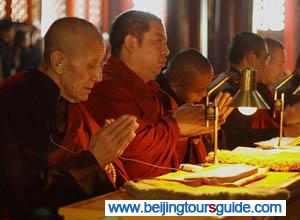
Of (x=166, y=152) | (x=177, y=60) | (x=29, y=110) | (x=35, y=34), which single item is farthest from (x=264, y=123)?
(x=29, y=110)

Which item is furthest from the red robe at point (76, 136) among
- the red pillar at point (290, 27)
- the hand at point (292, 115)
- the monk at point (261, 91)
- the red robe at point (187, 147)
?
the red pillar at point (290, 27)

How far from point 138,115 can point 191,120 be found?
320 millimetres

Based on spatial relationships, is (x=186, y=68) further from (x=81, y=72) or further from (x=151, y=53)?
(x=81, y=72)

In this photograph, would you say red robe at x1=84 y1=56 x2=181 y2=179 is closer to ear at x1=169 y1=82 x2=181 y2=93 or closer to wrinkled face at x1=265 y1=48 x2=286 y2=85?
ear at x1=169 y1=82 x2=181 y2=93

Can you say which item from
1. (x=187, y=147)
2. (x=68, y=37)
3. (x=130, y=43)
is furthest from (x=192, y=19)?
(x=68, y=37)

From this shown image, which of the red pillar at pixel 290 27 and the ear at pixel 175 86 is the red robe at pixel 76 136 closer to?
the ear at pixel 175 86

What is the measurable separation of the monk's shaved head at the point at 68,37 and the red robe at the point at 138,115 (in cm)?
64

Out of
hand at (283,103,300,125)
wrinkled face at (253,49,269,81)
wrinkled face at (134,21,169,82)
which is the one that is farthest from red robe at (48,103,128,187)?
wrinkled face at (253,49,269,81)

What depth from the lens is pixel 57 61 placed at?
3.18 m

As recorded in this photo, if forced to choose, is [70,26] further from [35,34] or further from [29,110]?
[35,34]

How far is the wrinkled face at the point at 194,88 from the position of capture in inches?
189

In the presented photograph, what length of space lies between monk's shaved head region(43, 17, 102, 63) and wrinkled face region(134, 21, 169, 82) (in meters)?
0.74

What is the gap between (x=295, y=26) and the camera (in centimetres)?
965

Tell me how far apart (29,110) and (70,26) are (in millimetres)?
523
